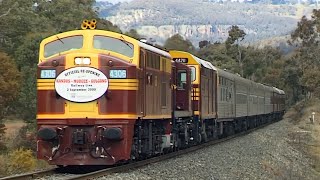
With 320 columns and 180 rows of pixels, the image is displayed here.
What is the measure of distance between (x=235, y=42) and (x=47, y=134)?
10353 cm

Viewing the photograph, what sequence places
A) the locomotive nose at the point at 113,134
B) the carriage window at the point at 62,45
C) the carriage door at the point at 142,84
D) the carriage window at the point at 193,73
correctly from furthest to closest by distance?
the carriage window at the point at 193,73 < the carriage door at the point at 142,84 < the carriage window at the point at 62,45 < the locomotive nose at the point at 113,134

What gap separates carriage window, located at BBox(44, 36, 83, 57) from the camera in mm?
16156

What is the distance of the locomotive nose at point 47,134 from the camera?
15211mm

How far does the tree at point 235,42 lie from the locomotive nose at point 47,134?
321ft

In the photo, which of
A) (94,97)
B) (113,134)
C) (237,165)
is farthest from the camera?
(237,165)

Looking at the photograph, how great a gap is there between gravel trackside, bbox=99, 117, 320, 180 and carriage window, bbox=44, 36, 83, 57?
11.6ft

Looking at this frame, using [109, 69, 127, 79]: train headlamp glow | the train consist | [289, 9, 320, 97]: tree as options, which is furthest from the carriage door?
[289, 9, 320, 97]: tree

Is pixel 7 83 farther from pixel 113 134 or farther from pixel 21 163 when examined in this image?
pixel 113 134

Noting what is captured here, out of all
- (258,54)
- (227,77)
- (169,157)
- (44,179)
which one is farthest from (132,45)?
(258,54)

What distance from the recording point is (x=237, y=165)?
21.6m

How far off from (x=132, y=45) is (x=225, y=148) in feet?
39.0

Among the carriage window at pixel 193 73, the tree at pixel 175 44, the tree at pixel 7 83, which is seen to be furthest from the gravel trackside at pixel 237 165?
the tree at pixel 175 44

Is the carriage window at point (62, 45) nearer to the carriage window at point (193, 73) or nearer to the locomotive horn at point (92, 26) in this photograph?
the locomotive horn at point (92, 26)

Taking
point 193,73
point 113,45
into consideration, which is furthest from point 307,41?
point 113,45
